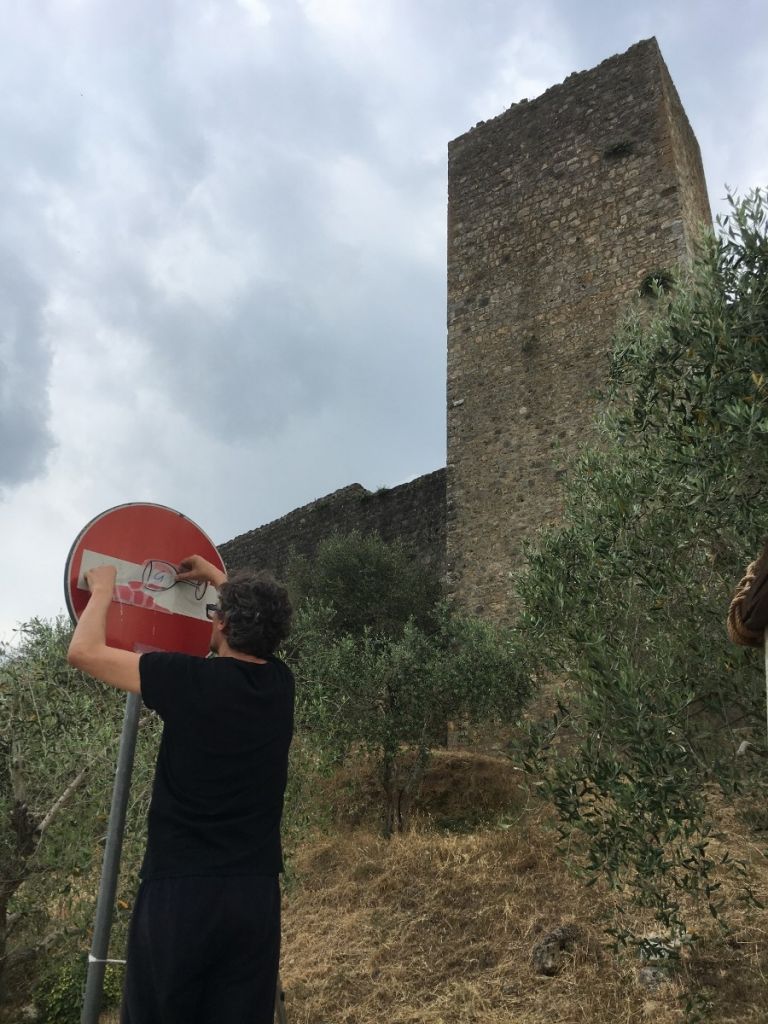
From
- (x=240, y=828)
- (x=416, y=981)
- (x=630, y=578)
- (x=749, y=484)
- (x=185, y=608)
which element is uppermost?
(x=749, y=484)

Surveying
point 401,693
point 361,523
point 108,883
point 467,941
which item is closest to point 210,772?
point 108,883

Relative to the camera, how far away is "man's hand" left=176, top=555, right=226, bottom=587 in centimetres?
305

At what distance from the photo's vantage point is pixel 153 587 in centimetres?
294

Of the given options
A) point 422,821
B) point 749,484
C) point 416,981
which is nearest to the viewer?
point 749,484

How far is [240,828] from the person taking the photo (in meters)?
2.36

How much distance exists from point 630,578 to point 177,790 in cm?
422

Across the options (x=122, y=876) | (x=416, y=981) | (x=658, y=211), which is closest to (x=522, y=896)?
(x=416, y=981)

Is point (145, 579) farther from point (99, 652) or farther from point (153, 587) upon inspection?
point (99, 652)

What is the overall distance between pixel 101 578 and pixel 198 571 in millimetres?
393

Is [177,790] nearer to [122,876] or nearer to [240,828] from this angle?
[240,828]

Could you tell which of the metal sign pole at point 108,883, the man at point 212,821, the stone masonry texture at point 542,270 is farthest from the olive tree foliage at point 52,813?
the stone masonry texture at point 542,270

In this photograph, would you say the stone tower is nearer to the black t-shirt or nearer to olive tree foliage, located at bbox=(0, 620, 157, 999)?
olive tree foliage, located at bbox=(0, 620, 157, 999)

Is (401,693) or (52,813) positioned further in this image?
(401,693)

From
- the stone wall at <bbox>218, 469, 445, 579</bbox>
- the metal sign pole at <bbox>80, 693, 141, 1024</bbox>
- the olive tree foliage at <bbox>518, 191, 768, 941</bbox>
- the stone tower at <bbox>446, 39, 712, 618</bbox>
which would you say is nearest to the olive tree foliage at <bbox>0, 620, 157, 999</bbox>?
the metal sign pole at <bbox>80, 693, 141, 1024</bbox>
